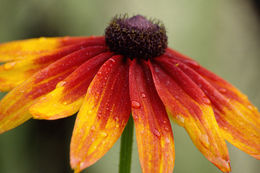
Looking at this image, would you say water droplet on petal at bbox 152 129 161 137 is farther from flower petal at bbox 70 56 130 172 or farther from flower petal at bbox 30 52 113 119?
flower petal at bbox 30 52 113 119

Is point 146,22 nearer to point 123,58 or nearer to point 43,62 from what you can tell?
point 123,58

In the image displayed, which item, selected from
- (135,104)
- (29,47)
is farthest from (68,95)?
(29,47)

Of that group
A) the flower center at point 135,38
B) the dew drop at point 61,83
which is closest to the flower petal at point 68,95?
the dew drop at point 61,83

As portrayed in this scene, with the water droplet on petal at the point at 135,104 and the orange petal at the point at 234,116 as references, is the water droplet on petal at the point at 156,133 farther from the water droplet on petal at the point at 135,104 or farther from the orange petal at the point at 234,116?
the orange petal at the point at 234,116

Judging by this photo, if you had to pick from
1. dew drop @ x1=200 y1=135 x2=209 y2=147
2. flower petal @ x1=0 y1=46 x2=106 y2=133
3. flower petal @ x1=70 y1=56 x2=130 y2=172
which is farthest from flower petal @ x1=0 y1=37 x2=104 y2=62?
dew drop @ x1=200 y1=135 x2=209 y2=147

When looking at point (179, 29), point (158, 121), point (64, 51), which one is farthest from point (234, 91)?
point (179, 29)
